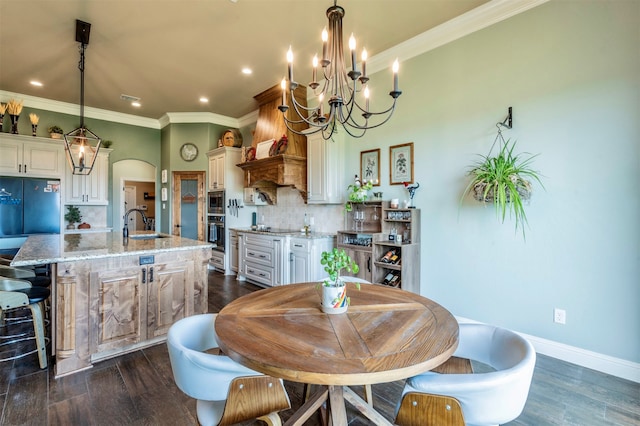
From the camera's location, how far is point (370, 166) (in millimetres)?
4012

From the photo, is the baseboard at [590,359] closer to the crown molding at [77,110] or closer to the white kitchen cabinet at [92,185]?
the white kitchen cabinet at [92,185]

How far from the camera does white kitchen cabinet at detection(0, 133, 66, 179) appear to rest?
4.72 m

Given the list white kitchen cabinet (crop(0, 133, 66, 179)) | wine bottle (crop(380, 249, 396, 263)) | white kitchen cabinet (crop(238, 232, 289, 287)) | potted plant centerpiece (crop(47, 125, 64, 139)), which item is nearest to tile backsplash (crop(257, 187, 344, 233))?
white kitchen cabinet (crop(238, 232, 289, 287))

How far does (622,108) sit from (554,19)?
3.16 ft

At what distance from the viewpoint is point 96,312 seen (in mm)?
2451

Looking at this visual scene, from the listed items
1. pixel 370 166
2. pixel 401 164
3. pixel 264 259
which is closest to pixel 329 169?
pixel 370 166

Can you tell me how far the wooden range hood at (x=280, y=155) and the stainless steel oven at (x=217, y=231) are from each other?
3.71 feet

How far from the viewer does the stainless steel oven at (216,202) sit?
5960 mm

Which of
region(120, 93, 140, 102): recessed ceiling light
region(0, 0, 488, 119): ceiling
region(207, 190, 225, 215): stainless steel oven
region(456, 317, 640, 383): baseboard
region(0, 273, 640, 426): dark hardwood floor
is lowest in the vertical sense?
region(0, 273, 640, 426): dark hardwood floor

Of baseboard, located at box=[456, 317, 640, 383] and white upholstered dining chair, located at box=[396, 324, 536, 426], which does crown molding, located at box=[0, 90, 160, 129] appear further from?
baseboard, located at box=[456, 317, 640, 383]

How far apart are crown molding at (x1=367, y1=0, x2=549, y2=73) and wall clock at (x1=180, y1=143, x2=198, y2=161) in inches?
163

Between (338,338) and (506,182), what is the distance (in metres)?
2.21

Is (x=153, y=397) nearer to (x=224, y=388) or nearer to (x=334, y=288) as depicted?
(x=224, y=388)

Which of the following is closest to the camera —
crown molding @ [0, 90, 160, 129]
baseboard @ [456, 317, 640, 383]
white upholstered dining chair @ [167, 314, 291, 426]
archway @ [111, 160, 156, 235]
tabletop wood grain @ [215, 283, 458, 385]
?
tabletop wood grain @ [215, 283, 458, 385]
